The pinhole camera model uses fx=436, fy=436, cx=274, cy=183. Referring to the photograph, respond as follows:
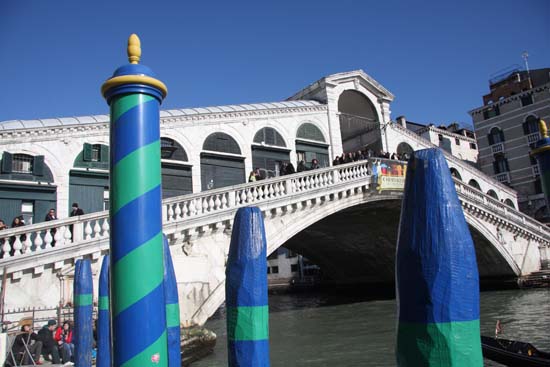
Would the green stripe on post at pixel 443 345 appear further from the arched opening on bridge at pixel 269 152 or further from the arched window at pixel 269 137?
the arched window at pixel 269 137

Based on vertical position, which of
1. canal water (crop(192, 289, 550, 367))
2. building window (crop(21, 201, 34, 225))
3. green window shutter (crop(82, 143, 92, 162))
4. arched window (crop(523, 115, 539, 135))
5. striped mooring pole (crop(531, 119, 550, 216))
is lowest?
canal water (crop(192, 289, 550, 367))

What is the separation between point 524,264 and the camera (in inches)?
744

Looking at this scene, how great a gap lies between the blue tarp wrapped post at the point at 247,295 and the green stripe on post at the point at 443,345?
145cm

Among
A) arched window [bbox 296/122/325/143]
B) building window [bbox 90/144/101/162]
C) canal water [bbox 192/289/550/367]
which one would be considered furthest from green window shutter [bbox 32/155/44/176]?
arched window [bbox 296/122/325/143]

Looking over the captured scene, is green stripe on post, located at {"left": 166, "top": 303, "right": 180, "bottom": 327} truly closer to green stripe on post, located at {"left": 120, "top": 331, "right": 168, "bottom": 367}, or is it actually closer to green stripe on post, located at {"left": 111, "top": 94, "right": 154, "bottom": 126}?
green stripe on post, located at {"left": 120, "top": 331, "right": 168, "bottom": 367}

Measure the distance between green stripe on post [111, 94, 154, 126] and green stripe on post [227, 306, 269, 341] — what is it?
1.51 meters

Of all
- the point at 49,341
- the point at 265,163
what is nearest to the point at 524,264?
the point at 265,163

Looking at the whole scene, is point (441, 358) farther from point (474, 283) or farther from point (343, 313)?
point (343, 313)

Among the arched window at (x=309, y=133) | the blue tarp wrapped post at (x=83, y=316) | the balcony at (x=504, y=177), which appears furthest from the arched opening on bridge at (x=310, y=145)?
the balcony at (x=504, y=177)

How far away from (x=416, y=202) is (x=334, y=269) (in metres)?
24.5

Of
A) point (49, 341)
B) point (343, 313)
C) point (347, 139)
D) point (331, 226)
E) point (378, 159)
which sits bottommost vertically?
point (343, 313)

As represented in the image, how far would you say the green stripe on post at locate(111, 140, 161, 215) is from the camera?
177 cm

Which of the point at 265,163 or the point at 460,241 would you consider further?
the point at 265,163

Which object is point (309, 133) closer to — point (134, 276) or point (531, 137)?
point (134, 276)
